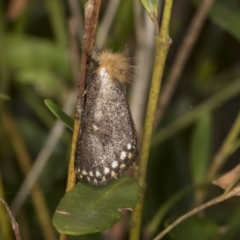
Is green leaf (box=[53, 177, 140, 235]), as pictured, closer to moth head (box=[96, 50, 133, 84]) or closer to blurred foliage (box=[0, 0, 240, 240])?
moth head (box=[96, 50, 133, 84])

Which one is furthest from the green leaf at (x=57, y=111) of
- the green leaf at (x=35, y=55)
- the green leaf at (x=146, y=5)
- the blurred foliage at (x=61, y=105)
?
the green leaf at (x=35, y=55)

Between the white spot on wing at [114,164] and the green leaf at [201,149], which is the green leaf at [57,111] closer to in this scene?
the white spot on wing at [114,164]

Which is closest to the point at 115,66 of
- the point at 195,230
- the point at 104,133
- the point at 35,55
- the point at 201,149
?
the point at 104,133

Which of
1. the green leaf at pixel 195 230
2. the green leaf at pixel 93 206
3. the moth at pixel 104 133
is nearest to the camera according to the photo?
the green leaf at pixel 93 206

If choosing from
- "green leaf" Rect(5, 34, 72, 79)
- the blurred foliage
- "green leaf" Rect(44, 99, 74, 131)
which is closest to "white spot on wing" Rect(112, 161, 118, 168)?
"green leaf" Rect(44, 99, 74, 131)

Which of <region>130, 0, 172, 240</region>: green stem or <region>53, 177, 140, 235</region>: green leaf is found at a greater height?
<region>130, 0, 172, 240</region>: green stem

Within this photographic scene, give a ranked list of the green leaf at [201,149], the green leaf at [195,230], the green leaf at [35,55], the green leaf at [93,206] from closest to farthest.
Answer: the green leaf at [93,206], the green leaf at [195,230], the green leaf at [201,149], the green leaf at [35,55]

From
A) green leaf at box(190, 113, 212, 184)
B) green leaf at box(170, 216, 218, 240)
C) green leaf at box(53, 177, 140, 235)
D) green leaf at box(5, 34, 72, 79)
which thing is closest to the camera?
green leaf at box(53, 177, 140, 235)
